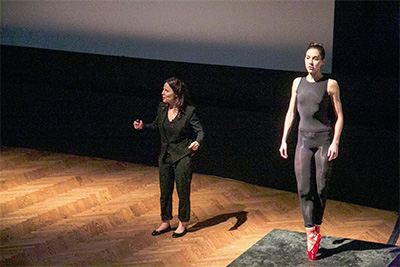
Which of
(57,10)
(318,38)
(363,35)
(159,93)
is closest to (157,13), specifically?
(159,93)

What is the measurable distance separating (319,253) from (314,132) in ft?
3.21

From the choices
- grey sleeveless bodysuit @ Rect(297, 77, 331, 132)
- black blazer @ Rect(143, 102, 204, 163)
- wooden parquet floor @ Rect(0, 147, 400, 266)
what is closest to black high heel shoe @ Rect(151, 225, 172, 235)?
wooden parquet floor @ Rect(0, 147, 400, 266)

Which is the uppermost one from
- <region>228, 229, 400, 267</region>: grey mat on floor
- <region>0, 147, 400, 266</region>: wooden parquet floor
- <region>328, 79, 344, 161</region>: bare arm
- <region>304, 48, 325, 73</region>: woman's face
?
<region>304, 48, 325, 73</region>: woman's face

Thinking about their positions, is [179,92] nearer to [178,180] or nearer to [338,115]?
[178,180]

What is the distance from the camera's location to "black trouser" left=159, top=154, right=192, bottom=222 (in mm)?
5786

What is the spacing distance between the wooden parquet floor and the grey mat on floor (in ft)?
1.31

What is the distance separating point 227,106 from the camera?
301 inches

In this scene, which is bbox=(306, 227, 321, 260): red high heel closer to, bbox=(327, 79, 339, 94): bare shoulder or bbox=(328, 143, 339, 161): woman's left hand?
bbox=(328, 143, 339, 161): woman's left hand

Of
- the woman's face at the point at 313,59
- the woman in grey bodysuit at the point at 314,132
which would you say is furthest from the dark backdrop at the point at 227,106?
the woman's face at the point at 313,59

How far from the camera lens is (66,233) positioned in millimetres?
6023

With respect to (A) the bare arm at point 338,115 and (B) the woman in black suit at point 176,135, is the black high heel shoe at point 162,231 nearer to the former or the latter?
(B) the woman in black suit at point 176,135

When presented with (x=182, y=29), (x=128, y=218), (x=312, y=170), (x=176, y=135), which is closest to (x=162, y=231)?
(x=128, y=218)

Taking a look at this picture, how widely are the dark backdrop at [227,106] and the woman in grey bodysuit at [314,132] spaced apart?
1.82 meters

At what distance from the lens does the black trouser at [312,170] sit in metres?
4.86
